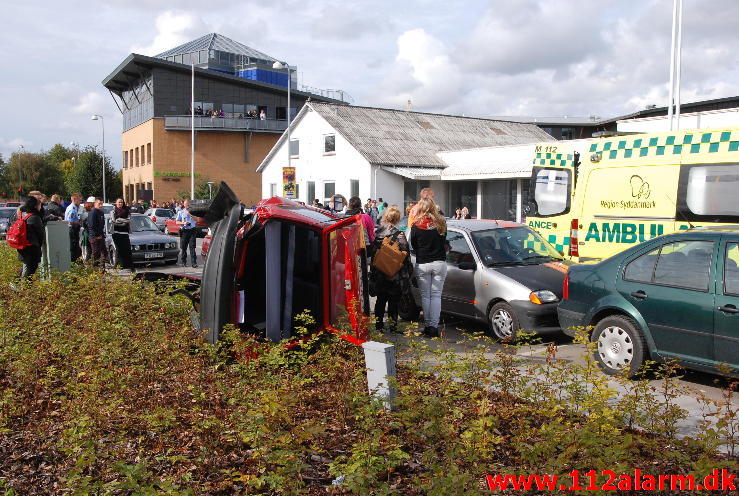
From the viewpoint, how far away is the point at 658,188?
31.3ft

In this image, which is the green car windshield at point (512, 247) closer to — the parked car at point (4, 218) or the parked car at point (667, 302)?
the parked car at point (667, 302)

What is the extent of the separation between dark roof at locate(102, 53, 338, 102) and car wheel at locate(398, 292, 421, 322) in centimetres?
5101

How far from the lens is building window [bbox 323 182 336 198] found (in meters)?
35.8

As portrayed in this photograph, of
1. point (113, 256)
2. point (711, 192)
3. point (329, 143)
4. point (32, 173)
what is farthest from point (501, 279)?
point (32, 173)

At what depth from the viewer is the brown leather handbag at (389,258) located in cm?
861

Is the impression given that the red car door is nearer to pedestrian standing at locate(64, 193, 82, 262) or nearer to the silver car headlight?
the silver car headlight

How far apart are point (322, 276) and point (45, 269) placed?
7631 mm

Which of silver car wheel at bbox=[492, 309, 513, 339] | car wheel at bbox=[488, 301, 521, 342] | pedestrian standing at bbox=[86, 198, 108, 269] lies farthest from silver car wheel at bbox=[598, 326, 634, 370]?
pedestrian standing at bbox=[86, 198, 108, 269]

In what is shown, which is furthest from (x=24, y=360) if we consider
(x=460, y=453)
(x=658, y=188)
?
(x=658, y=188)

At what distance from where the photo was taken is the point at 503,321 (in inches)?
344

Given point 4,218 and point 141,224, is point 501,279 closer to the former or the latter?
point 141,224

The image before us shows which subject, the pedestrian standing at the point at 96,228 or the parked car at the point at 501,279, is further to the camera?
the pedestrian standing at the point at 96,228

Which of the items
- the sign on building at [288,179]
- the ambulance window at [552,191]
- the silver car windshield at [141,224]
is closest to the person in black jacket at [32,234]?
the silver car windshield at [141,224]

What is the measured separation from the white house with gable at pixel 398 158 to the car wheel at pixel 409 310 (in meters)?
18.9
